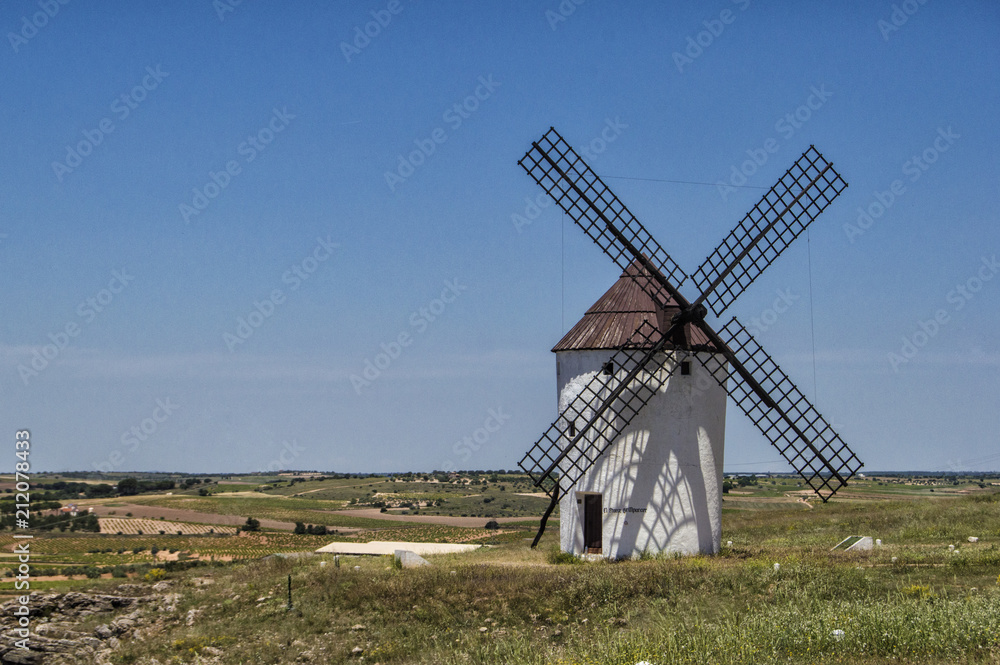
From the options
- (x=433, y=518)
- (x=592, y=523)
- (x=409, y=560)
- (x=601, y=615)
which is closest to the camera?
(x=601, y=615)

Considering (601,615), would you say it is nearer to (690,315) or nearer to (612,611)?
(612,611)

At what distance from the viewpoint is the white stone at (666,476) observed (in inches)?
805

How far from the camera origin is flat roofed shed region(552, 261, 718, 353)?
20750 mm

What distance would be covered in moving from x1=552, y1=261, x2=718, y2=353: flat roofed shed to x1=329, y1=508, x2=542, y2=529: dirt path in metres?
36.0

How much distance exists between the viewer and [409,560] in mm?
21094

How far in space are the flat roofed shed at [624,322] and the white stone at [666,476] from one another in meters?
0.36

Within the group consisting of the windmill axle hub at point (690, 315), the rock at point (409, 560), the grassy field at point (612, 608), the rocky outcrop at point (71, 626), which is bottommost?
the rocky outcrop at point (71, 626)

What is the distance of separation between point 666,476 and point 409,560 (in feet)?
20.5

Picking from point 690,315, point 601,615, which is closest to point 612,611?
point 601,615

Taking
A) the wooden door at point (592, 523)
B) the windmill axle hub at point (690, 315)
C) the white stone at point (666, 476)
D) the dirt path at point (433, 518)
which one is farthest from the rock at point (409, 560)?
the dirt path at point (433, 518)

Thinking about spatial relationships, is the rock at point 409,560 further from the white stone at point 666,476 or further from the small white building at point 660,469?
the white stone at point 666,476

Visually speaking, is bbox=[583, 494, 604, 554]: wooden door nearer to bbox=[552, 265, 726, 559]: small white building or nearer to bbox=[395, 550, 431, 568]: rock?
bbox=[552, 265, 726, 559]: small white building

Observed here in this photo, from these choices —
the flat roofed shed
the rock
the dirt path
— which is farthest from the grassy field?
the dirt path

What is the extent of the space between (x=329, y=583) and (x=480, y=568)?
316cm
